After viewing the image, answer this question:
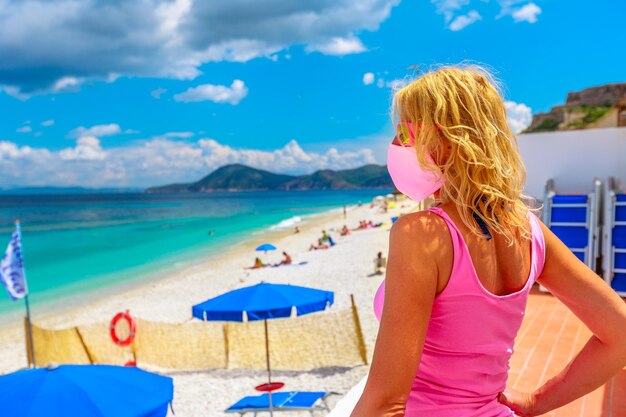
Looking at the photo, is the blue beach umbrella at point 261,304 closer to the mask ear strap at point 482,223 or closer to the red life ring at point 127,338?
the red life ring at point 127,338

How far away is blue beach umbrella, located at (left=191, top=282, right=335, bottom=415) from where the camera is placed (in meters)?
6.56

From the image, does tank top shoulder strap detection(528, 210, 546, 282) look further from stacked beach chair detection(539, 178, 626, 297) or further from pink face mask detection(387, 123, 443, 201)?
stacked beach chair detection(539, 178, 626, 297)

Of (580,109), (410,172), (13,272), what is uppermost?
(580,109)

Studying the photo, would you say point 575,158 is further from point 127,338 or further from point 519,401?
point 519,401

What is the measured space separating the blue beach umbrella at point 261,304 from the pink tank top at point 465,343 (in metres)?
5.56

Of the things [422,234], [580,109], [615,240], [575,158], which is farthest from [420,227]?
[580,109]

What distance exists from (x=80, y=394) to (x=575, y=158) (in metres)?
7.23

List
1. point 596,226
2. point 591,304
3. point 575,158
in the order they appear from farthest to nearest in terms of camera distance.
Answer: point 575,158 → point 596,226 → point 591,304

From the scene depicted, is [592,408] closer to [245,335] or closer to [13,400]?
[13,400]

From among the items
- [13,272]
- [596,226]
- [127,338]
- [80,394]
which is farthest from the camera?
[13,272]

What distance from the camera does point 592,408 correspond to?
343cm

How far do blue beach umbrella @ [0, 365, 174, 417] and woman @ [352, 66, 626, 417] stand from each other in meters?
3.06

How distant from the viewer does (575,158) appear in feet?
27.0

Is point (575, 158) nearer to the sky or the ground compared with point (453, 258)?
nearer to the sky
